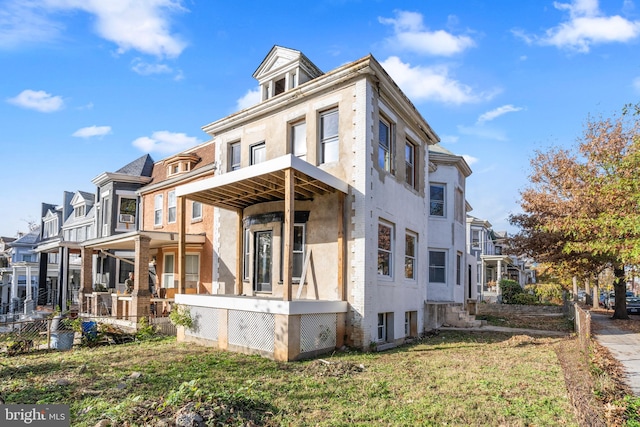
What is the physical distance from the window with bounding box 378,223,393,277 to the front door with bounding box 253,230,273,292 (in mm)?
3393

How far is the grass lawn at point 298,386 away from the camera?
580cm

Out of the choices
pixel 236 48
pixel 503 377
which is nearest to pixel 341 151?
pixel 236 48

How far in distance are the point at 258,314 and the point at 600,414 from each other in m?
6.91

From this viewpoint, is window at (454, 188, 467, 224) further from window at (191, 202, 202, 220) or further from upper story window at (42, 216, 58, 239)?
upper story window at (42, 216, 58, 239)

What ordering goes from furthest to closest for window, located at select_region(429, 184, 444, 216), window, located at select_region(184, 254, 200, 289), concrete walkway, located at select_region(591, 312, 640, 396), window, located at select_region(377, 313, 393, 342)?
window, located at select_region(184, 254, 200, 289), window, located at select_region(429, 184, 444, 216), window, located at select_region(377, 313, 393, 342), concrete walkway, located at select_region(591, 312, 640, 396)

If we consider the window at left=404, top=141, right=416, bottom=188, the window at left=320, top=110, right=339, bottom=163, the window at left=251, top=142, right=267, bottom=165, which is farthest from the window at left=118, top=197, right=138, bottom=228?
the window at left=404, top=141, right=416, bottom=188

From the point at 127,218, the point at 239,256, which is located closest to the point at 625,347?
the point at 239,256

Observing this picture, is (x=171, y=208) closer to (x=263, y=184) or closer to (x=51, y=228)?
(x=263, y=184)

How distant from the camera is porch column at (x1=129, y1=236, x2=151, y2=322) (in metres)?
14.9

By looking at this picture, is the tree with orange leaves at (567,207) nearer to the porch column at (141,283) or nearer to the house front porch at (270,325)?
the house front porch at (270,325)

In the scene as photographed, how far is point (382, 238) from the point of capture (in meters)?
12.7

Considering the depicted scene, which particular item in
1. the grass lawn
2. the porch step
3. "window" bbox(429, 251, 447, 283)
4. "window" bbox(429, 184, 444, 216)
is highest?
"window" bbox(429, 184, 444, 216)

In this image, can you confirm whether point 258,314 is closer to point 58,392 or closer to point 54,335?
point 58,392

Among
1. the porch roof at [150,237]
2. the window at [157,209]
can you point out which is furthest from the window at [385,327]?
the window at [157,209]
